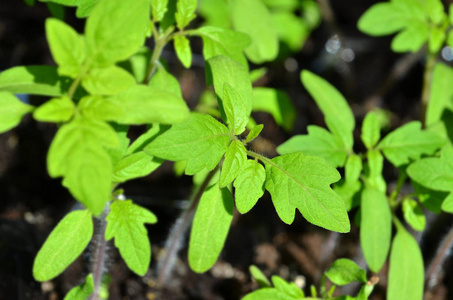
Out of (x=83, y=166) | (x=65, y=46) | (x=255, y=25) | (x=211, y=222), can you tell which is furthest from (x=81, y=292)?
(x=255, y=25)

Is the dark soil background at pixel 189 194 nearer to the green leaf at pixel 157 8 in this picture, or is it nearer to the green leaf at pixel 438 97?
the green leaf at pixel 438 97

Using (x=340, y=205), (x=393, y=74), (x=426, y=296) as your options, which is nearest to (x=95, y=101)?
(x=340, y=205)

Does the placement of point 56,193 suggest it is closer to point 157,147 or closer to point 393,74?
point 157,147

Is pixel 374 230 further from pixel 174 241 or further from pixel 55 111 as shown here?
pixel 55 111

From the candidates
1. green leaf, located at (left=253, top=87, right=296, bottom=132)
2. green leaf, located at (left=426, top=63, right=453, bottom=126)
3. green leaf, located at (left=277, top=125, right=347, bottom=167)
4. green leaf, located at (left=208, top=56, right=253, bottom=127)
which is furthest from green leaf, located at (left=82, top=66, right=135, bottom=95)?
green leaf, located at (left=426, top=63, right=453, bottom=126)

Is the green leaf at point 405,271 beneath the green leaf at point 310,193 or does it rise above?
beneath

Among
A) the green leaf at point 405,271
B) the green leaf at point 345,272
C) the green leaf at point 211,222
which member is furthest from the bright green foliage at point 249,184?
the green leaf at point 405,271
